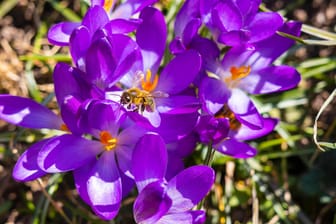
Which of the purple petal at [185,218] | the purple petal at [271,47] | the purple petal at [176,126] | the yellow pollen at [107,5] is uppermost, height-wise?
the yellow pollen at [107,5]

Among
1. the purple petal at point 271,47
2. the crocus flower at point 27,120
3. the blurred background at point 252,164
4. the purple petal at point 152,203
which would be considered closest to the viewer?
the purple petal at point 152,203

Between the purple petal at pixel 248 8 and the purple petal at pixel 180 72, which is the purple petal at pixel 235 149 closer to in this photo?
the purple petal at pixel 180 72

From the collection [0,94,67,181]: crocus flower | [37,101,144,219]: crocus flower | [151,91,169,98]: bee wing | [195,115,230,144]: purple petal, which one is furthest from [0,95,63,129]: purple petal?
[195,115,230,144]: purple petal

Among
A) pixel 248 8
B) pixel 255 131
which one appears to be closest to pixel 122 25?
pixel 248 8

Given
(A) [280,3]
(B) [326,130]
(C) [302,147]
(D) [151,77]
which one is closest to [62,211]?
(D) [151,77]

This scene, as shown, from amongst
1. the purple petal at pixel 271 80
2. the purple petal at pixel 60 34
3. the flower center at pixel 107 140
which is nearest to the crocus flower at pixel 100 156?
the flower center at pixel 107 140

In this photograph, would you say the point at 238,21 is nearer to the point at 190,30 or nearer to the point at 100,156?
the point at 190,30
